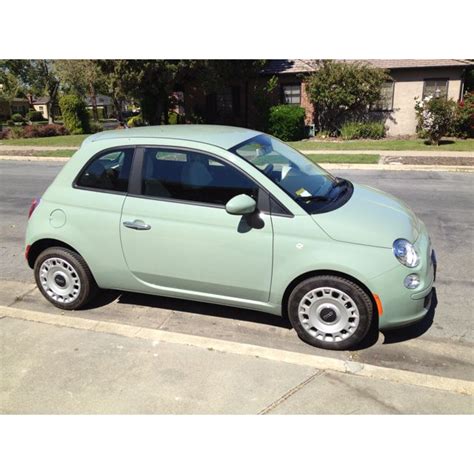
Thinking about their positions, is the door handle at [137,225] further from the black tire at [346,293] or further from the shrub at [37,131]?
the shrub at [37,131]

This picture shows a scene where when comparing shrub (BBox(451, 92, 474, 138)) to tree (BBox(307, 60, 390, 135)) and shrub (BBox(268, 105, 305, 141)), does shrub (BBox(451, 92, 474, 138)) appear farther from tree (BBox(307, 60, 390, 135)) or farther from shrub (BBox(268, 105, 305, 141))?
shrub (BBox(268, 105, 305, 141))

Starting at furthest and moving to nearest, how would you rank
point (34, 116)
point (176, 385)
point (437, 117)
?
point (34, 116) < point (437, 117) < point (176, 385)

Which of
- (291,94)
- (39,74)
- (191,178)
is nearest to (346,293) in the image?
(191,178)

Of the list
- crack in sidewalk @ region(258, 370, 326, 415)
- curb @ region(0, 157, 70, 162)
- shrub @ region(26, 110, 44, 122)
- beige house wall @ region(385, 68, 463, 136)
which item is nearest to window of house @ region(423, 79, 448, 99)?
beige house wall @ region(385, 68, 463, 136)

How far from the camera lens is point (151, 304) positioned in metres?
4.59

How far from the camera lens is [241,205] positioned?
3.53m

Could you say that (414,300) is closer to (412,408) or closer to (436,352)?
(436,352)

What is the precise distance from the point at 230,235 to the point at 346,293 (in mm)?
1011

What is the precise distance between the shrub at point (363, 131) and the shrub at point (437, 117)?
2.41 meters

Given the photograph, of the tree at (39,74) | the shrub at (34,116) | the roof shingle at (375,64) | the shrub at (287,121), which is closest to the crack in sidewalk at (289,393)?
the shrub at (287,121)

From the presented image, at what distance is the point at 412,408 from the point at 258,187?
6.32 feet

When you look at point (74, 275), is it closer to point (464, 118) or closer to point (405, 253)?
point (405, 253)

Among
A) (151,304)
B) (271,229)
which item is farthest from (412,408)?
(151,304)

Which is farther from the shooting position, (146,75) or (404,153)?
(146,75)
